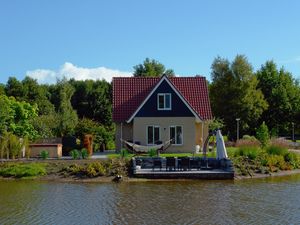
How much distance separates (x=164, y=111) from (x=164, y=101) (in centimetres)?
77

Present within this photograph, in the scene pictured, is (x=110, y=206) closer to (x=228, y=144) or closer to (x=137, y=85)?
(x=137, y=85)

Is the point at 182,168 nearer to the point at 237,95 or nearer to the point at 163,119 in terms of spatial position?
the point at 163,119

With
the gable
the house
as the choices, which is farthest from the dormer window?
the gable

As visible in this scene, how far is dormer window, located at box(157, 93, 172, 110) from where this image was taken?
3684 cm

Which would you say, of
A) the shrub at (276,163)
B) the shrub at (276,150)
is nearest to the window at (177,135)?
the shrub at (276,150)

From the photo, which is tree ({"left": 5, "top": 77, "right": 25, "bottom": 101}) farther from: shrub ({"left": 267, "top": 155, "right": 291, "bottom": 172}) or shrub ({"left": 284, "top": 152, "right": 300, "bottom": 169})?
shrub ({"left": 267, "top": 155, "right": 291, "bottom": 172})

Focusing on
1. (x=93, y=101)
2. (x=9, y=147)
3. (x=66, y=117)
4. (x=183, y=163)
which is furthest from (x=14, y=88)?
(x=183, y=163)

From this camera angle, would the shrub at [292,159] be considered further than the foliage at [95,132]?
No

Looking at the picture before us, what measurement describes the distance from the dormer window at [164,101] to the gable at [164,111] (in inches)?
6.8

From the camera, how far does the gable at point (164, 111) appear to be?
36.6 m

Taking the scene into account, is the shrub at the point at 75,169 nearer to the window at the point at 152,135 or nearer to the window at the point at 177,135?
the window at the point at 152,135

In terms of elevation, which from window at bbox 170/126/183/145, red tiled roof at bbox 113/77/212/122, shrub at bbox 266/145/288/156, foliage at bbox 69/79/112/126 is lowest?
shrub at bbox 266/145/288/156

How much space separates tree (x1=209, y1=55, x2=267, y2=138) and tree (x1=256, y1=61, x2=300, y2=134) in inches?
130

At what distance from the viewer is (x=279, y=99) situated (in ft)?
193
